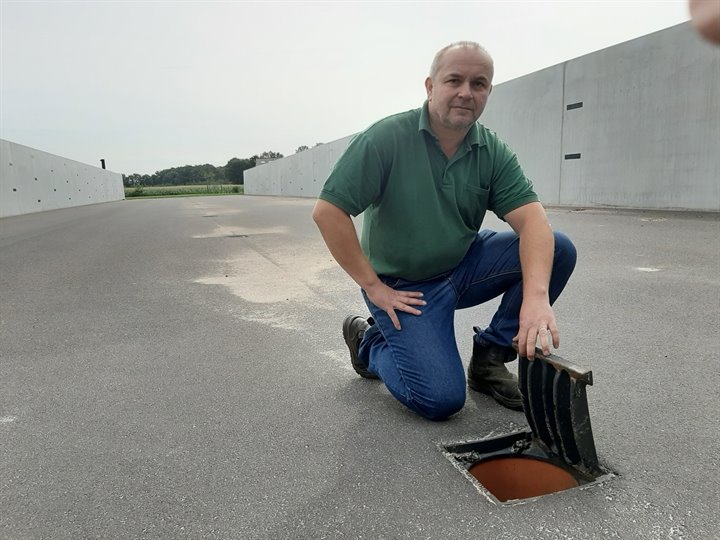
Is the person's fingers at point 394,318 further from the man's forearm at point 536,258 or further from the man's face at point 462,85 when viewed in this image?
the man's face at point 462,85

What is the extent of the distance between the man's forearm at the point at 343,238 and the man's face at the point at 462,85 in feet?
1.96

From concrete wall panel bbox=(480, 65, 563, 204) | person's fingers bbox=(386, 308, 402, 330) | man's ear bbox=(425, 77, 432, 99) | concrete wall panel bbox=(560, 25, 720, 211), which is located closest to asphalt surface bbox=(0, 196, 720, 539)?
person's fingers bbox=(386, 308, 402, 330)

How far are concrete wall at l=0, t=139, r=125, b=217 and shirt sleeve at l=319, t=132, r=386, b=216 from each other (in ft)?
67.6

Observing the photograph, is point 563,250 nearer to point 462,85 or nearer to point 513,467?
point 462,85

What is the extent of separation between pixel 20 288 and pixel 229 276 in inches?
76.6

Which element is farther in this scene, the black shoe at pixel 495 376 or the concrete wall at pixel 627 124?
the concrete wall at pixel 627 124

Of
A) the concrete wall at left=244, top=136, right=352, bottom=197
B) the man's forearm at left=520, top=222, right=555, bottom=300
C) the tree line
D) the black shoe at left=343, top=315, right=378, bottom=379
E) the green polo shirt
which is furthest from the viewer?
the tree line

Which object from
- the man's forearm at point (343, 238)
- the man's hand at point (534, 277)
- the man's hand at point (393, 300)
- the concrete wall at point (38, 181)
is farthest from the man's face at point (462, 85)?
the concrete wall at point (38, 181)

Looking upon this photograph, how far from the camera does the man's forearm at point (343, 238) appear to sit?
2.14m

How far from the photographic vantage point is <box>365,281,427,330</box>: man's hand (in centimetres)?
222

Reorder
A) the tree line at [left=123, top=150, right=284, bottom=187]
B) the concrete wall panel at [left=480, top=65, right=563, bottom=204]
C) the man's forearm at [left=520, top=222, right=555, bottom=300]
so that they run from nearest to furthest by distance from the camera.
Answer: the man's forearm at [left=520, top=222, right=555, bottom=300] < the concrete wall panel at [left=480, top=65, right=563, bottom=204] < the tree line at [left=123, top=150, right=284, bottom=187]

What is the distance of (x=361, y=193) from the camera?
7.09 feet

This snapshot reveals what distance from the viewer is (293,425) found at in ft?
6.88

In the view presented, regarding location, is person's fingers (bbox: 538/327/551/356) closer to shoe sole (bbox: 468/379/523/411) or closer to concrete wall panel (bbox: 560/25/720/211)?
shoe sole (bbox: 468/379/523/411)
